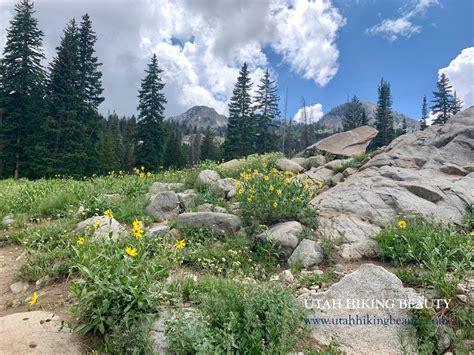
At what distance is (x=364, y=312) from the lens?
331 centimetres

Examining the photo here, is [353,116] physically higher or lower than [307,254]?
higher

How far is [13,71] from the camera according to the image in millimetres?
26062

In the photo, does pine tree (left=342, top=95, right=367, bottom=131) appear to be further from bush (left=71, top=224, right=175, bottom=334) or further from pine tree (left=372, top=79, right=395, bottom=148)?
bush (left=71, top=224, right=175, bottom=334)

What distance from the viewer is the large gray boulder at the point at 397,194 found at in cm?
591

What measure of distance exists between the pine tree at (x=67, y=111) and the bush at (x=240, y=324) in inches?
981

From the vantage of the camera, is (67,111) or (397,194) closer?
(397,194)

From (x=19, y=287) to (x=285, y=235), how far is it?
4.03 m

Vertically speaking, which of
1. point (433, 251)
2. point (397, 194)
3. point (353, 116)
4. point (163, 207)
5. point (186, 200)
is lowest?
point (433, 251)

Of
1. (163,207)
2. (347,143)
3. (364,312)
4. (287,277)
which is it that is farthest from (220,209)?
(347,143)

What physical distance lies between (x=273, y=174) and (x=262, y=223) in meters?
1.51

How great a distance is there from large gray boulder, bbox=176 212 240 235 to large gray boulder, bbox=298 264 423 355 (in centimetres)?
240

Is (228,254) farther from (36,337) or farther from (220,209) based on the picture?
(36,337)

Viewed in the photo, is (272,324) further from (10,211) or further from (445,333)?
(10,211)

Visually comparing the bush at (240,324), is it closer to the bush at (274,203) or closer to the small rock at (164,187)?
the bush at (274,203)
